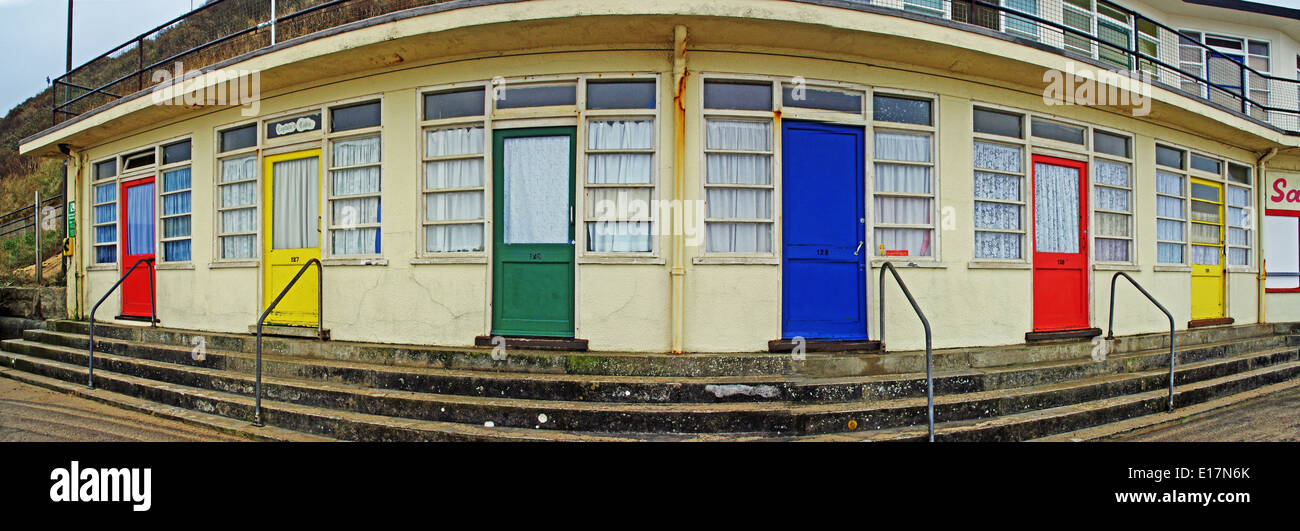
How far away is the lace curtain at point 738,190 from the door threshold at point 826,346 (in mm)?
904

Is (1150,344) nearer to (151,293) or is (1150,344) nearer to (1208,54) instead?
(1208,54)

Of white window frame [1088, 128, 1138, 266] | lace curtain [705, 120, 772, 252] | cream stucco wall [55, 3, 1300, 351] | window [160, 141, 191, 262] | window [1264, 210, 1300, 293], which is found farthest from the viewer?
window [1264, 210, 1300, 293]

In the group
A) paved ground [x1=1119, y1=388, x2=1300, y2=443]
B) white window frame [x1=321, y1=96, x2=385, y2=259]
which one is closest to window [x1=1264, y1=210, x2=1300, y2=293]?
paved ground [x1=1119, y1=388, x2=1300, y2=443]

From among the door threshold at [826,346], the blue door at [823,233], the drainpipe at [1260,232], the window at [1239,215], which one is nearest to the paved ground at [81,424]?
the door threshold at [826,346]

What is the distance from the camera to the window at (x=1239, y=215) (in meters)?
9.34

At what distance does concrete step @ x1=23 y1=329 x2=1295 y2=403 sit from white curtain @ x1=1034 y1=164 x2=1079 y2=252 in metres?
1.55

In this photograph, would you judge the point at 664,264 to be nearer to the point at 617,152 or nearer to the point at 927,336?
the point at 617,152

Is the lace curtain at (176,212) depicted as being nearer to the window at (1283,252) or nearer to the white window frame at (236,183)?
the white window frame at (236,183)

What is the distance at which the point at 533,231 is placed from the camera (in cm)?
595

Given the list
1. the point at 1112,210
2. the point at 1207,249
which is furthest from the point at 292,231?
the point at 1207,249

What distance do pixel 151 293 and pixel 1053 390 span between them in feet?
35.2

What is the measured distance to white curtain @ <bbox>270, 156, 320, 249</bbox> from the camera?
22.8 feet

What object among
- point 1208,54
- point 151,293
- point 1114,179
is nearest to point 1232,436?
point 1114,179

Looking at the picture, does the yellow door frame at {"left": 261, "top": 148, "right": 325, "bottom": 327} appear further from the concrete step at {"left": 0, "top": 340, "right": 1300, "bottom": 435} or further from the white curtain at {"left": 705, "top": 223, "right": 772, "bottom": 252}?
the white curtain at {"left": 705, "top": 223, "right": 772, "bottom": 252}
